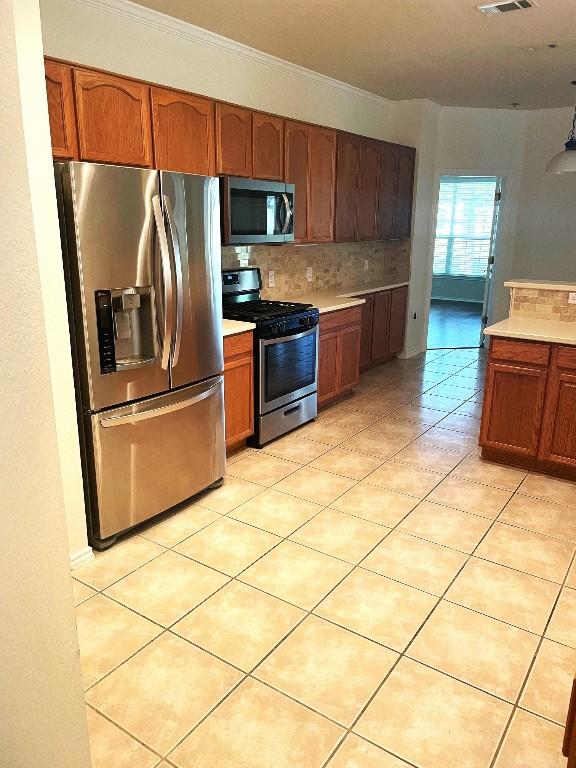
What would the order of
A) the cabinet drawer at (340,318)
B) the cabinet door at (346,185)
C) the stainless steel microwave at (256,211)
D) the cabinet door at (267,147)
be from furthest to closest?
the cabinet door at (346,185) < the cabinet drawer at (340,318) < the cabinet door at (267,147) < the stainless steel microwave at (256,211)

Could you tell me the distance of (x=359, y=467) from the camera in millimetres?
3752

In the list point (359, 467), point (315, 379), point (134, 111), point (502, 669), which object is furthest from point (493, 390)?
point (134, 111)

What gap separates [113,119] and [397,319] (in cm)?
414

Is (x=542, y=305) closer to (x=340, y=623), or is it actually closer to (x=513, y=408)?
(x=513, y=408)

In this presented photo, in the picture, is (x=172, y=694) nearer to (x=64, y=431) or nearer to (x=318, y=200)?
(x=64, y=431)

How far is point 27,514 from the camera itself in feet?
3.22

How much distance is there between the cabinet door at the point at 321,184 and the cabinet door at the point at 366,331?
927mm

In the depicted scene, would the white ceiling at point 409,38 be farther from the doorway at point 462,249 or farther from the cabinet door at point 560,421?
the doorway at point 462,249

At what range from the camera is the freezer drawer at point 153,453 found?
2.72m

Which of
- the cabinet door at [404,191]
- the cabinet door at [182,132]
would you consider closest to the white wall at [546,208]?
the cabinet door at [404,191]

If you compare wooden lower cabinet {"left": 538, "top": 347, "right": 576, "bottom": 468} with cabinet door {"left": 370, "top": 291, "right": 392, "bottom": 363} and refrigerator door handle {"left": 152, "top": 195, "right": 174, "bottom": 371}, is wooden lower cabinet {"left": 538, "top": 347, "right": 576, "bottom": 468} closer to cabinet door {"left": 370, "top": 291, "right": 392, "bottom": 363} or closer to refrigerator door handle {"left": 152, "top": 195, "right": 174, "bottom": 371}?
refrigerator door handle {"left": 152, "top": 195, "right": 174, "bottom": 371}

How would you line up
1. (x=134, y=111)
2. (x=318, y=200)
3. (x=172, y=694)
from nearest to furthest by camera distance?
(x=172, y=694), (x=134, y=111), (x=318, y=200)

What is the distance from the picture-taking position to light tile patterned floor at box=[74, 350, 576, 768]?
1.78 meters

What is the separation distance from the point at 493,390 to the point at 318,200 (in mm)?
2287
